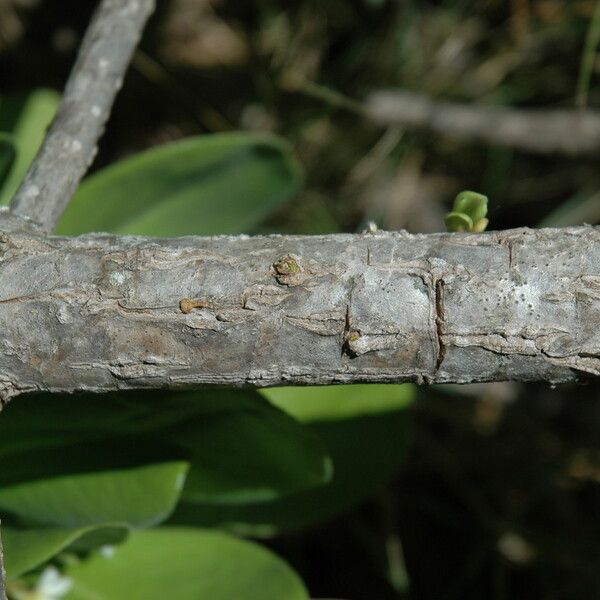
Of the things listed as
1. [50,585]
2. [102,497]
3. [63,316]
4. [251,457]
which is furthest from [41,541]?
[63,316]

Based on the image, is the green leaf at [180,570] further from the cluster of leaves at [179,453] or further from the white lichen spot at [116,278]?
the white lichen spot at [116,278]

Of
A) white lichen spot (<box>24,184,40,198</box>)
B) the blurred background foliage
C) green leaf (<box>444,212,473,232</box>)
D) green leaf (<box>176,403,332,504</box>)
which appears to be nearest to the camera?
green leaf (<box>444,212,473,232</box>)

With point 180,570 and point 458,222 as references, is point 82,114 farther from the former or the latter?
point 180,570

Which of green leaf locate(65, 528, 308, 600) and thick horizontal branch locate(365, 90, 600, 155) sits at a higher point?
thick horizontal branch locate(365, 90, 600, 155)

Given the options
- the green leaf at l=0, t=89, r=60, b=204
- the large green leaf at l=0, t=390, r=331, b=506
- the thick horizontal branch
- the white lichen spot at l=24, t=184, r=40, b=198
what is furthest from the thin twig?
the thick horizontal branch

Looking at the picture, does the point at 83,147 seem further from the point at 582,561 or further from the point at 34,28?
the point at 582,561

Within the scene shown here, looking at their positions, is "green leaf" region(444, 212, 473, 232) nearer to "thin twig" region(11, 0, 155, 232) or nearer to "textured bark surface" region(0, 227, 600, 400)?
"textured bark surface" region(0, 227, 600, 400)
